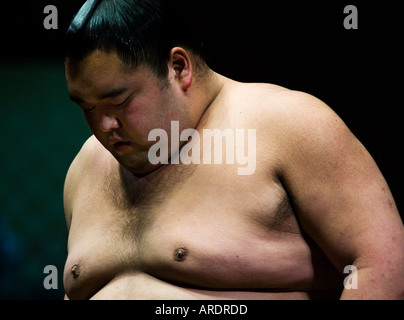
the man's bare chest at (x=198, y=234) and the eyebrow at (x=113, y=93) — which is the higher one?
the eyebrow at (x=113, y=93)

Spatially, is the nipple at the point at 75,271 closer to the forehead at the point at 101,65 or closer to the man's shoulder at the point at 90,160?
the man's shoulder at the point at 90,160

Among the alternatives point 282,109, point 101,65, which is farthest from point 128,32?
point 282,109

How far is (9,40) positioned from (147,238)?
1500 mm

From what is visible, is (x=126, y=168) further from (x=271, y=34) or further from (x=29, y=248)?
(x=29, y=248)

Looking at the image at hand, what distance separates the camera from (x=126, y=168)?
1747 mm

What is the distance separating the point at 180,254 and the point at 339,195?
0.39m

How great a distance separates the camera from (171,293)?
1.52m

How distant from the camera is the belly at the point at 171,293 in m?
1.50

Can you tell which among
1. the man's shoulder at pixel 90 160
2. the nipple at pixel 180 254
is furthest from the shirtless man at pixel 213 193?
the man's shoulder at pixel 90 160

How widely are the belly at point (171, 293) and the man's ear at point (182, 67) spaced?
49cm

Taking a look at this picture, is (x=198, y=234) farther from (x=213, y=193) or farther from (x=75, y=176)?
(x=75, y=176)

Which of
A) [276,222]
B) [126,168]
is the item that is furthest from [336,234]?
[126,168]

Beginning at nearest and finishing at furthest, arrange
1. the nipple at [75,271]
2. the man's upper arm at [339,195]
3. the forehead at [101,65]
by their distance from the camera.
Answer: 1. the man's upper arm at [339,195]
2. the forehead at [101,65]
3. the nipple at [75,271]

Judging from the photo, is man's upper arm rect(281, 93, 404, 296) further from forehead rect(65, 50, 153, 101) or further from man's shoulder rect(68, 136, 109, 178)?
man's shoulder rect(68, 136, 109, 178)
